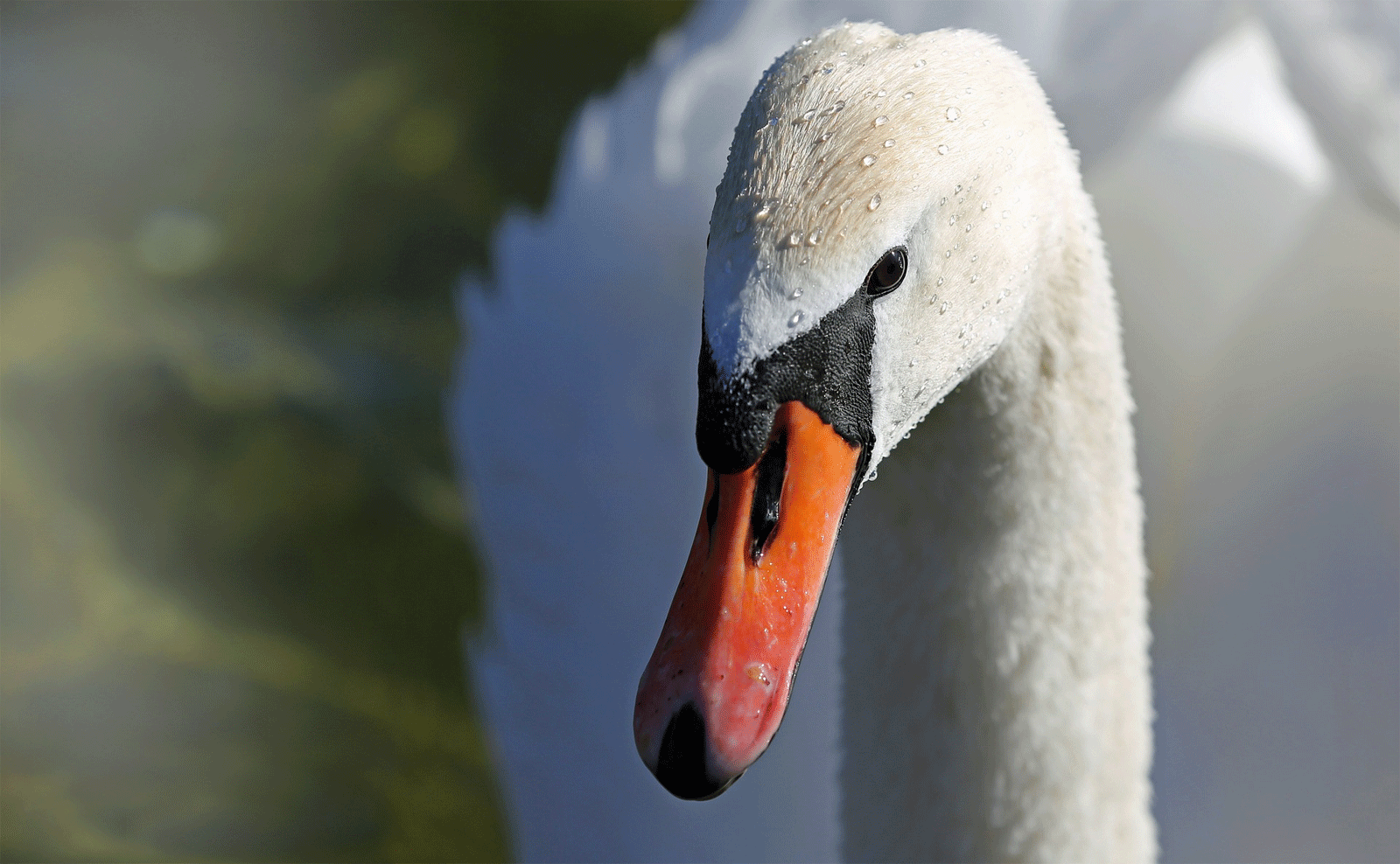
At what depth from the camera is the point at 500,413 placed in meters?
3.31

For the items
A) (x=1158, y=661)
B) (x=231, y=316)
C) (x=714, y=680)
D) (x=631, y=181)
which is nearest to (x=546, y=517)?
(x=631, y=181)

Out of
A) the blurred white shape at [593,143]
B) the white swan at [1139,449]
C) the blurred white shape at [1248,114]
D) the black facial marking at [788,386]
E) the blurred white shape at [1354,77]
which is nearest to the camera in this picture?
the black facial marking at [788,386]

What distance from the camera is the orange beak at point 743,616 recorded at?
4.43 feet

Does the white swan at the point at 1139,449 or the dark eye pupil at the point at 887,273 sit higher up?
the white swan at the point at 1139,449

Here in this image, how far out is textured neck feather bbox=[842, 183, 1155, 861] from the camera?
5.34 feet

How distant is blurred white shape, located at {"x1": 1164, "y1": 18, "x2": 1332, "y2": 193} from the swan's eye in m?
1.68

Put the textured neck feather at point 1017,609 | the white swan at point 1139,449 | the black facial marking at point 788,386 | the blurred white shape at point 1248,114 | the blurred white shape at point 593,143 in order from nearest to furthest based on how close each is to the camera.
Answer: the black facial marking at point 788,386
the textured neck feather at point 1017,609
the white swan at point 1139,449
the blurred white shape at point 1248,114
the blurred white shape at point 593,143

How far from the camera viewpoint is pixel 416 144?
4484mm

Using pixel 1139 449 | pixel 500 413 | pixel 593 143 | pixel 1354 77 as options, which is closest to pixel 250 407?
pixel 500 413

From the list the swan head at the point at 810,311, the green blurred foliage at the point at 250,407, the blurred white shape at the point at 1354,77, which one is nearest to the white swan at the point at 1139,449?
the blurred white shape at the point at 1354,77

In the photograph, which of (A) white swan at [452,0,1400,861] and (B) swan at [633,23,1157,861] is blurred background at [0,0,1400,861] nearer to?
(A) white swan at [452,0,1400,861]

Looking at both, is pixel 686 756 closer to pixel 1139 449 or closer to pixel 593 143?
pixel 1139 449

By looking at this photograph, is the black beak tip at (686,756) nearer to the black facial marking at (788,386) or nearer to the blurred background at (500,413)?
the black facial marking at (788,386)

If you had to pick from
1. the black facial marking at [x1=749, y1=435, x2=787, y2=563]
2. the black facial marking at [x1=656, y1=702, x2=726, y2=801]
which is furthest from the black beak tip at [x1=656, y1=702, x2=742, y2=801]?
the black facial marking at [x1=749, y1=435, x2=787, y2=563]
